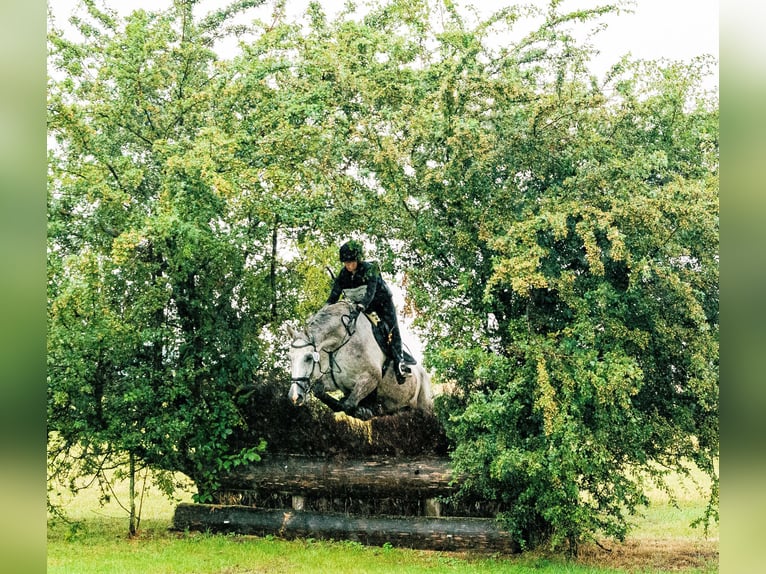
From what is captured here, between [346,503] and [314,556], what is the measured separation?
1062mm

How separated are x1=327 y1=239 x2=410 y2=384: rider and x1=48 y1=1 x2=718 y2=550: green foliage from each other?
0.28 metres

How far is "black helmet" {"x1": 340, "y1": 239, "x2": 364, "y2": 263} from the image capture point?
327 inches

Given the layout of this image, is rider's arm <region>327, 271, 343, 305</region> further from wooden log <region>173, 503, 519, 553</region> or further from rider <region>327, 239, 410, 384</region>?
wooden log <region>173, 503, 519, 553</region>

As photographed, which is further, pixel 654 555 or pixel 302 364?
pixel 654 555

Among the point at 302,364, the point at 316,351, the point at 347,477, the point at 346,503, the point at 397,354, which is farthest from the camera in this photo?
the point at 346,503

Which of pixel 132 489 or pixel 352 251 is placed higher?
pixel 352 251

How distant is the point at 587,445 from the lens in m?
7.31

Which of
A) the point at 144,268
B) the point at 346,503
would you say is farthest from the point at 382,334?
the point at 144,268

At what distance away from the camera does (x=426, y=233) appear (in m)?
8.35

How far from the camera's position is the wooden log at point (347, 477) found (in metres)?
8.74

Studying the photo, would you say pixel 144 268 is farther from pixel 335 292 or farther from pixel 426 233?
pixel 426 233

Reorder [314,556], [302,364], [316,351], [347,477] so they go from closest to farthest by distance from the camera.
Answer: [302,364] → [316,351] → [314,556] → [347,477]

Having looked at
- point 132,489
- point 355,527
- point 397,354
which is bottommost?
point 355,527

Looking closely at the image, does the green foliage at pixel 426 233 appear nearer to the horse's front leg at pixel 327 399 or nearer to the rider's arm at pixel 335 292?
the rider's arm at pixel 335 292
